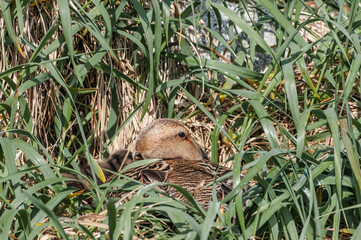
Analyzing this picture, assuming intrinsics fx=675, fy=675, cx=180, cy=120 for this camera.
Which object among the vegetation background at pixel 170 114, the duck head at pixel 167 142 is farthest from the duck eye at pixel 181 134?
the vegetation background at pixel 170 114

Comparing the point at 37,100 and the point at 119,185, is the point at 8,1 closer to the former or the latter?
the point at 37,100

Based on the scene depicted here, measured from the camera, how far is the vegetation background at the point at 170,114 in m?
2.89

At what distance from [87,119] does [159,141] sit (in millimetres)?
500

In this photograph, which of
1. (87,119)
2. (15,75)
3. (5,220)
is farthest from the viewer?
(87,119)

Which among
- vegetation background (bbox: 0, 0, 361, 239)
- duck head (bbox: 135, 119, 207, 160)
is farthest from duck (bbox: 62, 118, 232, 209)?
vegetation background (bbox: 0, 0, 361, 239)

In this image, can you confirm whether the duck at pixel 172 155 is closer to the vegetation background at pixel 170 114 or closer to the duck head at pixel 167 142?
the duck head at pixel 167 142

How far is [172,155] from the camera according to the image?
428 cm

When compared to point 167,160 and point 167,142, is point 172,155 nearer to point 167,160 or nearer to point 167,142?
point 167,142

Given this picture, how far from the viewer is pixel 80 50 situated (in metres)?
4.36

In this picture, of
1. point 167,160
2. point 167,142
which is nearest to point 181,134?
point 167,142

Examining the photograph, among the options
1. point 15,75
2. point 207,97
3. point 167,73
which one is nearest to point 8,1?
point 15,75

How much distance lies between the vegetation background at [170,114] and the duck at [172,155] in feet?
0.59

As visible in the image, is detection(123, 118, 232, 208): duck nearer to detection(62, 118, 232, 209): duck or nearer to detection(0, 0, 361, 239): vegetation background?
detection(62, 118, 232, 209): duck

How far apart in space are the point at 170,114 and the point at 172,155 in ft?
0.86
